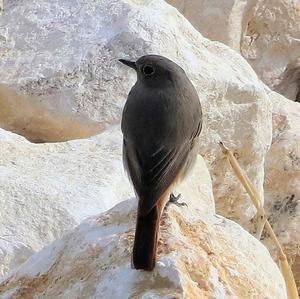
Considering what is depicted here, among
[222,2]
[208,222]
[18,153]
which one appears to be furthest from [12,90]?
[222,2]

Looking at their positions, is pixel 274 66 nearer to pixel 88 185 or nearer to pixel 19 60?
pixel 19 60

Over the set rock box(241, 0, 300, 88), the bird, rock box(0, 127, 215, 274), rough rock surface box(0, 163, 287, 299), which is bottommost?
rock box(241, 0, 300, 88)

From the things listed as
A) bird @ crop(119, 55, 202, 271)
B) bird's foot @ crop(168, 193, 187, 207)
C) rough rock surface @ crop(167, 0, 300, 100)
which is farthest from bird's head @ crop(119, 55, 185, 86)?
rough rock surface @ crop(167, 0, 300, 100)

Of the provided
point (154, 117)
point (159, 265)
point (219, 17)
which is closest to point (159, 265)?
point (159, 265)

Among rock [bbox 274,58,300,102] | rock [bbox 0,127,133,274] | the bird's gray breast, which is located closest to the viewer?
the bird's gray breast

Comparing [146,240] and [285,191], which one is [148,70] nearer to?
[146,240]

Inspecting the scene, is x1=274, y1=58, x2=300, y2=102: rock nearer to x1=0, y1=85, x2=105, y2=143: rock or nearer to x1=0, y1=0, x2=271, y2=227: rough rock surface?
x1=0, y1=0, x2=271, y2=227: rough rock surface

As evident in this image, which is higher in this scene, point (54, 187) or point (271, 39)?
point (54, 187)
